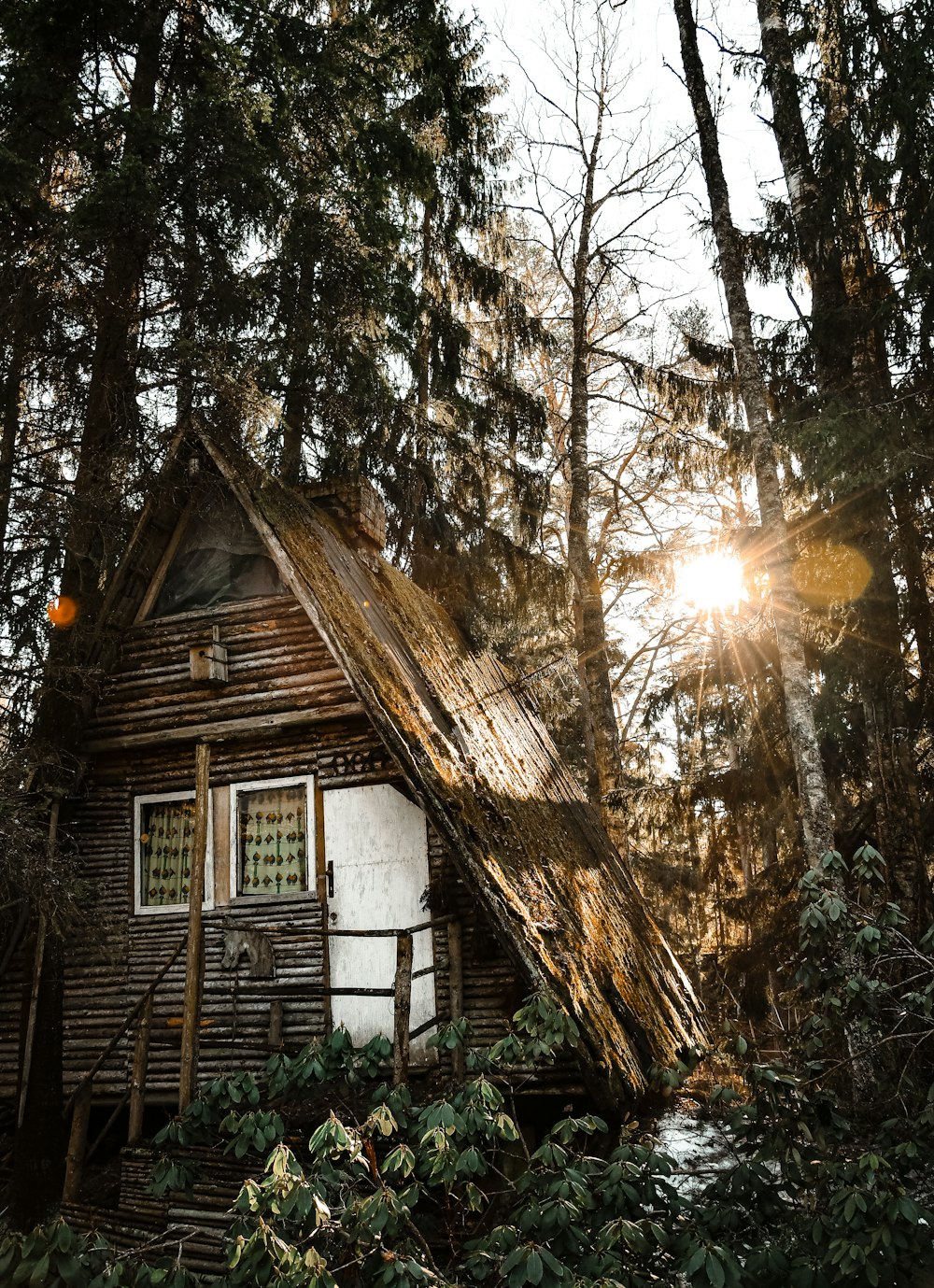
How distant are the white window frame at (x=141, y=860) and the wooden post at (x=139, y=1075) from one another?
1.34 metres

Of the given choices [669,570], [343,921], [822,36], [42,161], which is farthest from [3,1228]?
[822,36]

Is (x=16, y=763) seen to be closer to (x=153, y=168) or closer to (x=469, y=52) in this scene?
(x=153, y=168)

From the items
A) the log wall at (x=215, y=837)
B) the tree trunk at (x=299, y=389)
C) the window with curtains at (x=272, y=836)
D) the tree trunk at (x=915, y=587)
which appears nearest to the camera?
the log wall at (x=215, y=837)

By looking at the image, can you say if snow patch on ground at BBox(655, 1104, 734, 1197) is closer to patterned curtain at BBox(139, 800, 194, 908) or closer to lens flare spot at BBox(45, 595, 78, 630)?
patterned curtain at BBox(139, 800, 194, 908)

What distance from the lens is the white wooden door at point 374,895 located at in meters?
9.62

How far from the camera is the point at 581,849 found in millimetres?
11531

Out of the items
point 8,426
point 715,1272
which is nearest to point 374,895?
point 715,1272

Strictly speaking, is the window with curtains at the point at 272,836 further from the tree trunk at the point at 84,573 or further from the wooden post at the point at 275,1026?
the tree trunk at the point at 84,573

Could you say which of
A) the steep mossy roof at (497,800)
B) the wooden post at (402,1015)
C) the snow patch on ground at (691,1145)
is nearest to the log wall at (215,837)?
the steep mossy roof at (497,800)

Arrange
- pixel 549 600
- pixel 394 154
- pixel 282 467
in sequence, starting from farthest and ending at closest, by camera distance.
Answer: pixel 549 600
pixel 282 467
pixel 394 154

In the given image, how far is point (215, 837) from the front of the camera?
34.7ft

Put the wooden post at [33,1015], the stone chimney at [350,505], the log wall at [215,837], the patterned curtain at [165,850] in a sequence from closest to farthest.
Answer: the log wall at [215,837] < the wooden post at [33,1015] < the patterned curtain at [165,850] < the stone chimney at [350,505]

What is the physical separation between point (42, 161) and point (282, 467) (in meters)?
5.37

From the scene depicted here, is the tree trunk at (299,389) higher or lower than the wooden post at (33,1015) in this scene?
higher
